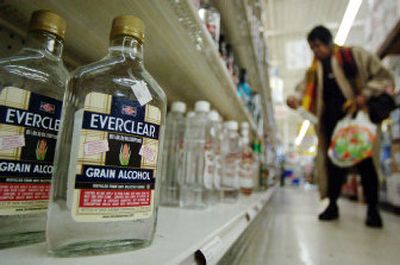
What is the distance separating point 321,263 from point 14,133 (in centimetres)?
98

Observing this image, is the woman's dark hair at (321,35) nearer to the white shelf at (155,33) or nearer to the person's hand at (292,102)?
the person's hand at (292,102)

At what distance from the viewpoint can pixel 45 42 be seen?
0.52 metres

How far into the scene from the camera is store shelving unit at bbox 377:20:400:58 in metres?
2.37

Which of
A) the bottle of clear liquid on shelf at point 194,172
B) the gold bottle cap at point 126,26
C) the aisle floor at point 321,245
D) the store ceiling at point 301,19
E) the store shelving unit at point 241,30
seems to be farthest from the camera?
the store ceiling at point 301,19

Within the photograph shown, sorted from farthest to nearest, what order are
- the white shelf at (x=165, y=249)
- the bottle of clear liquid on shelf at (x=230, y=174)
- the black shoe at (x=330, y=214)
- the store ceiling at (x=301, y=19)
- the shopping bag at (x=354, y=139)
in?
the store ceiling at (x=301, y=19) → the black shoe at (x=330, y=214) → the shopping bag at (x=354, y=139) → the bottle of clear liquid on shelf at (x=230, y=174) → the white shelf at (x=165, y=249)

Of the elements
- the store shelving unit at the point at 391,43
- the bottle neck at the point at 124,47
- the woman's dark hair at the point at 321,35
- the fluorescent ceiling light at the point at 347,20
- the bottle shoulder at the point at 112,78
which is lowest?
the bottle shoulder at the point at 112,78

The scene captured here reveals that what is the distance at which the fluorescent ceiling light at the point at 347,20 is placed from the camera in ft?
13.5

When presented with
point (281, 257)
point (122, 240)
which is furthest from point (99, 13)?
point (281, 257)

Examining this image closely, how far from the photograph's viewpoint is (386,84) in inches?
66.9

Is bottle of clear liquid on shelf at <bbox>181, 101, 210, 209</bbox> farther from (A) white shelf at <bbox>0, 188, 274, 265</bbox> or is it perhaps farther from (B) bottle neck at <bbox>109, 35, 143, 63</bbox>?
(B) bottle neck at <bbox>109, 35, 143, 63</bbox>

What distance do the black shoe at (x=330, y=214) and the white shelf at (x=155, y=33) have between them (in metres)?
1.33

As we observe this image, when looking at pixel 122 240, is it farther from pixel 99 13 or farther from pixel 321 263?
pixel 321 263

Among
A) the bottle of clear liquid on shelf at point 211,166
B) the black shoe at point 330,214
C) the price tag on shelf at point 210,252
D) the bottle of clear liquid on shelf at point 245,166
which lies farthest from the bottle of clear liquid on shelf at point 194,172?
the black shoe at point 330,214

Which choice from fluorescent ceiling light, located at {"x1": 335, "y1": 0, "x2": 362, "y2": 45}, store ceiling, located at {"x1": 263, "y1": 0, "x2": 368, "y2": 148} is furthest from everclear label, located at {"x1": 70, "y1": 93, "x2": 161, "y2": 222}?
fluorescent ceiling light, located at {"x1": 335, "y1": 0, "x2": 362, "y2": 45}
